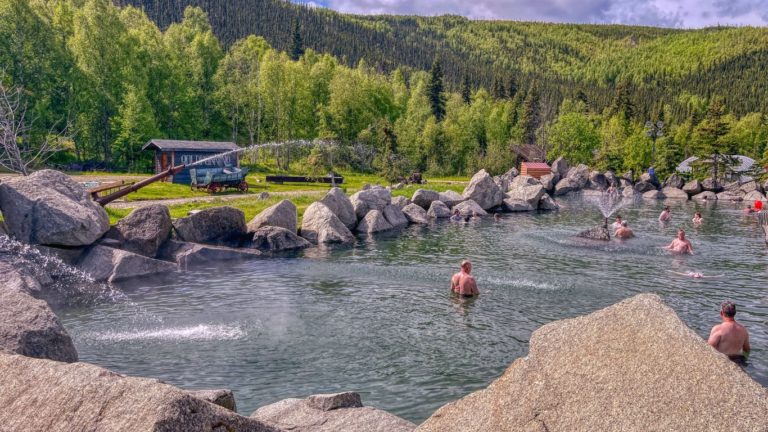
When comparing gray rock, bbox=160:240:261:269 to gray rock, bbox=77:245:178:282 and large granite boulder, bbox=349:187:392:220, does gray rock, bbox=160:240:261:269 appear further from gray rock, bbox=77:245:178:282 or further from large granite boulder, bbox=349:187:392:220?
large granite boulder, bbox=349:187:392:220

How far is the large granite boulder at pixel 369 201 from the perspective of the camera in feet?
132

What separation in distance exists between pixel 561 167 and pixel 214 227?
2777 inches

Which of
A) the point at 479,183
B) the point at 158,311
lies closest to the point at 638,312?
the point at 158,311

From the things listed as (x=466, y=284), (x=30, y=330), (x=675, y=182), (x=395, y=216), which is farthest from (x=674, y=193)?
(x=30, y=330)

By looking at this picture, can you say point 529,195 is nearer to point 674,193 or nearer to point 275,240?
point 674,193

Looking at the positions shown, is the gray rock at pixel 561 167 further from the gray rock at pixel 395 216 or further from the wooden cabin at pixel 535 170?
the gray rock at pixel 395 216

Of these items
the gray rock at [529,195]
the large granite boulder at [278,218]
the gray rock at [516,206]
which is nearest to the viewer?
the large granite boulder at [278,218]

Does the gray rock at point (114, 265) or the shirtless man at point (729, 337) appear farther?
the gray rock at point (114, 265)

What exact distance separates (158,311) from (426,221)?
27610 millimetres

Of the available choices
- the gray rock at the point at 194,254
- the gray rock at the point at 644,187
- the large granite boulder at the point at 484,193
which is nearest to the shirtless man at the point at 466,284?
the gray rock at the point at 194,254

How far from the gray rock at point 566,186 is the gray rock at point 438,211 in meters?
33.9

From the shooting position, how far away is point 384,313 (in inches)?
749

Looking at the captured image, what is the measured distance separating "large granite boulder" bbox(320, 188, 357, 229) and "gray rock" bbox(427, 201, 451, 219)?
1046cm

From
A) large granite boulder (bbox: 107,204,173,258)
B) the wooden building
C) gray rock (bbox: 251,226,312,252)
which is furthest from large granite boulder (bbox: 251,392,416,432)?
the wooden building
